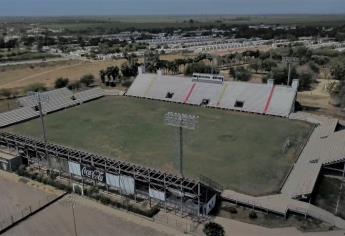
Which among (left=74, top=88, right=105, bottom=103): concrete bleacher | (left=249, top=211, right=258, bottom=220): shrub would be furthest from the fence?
(left=74, top=88, right=105, bottom=103): concrete bleacher

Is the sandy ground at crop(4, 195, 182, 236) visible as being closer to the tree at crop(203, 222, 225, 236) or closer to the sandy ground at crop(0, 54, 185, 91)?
the tree at crop(203, 222, 225, 236)

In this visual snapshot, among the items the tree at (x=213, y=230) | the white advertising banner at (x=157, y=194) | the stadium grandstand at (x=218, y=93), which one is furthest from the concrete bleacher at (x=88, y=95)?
the tree at (x=213, y=230)

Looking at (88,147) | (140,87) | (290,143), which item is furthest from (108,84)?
(290,143)

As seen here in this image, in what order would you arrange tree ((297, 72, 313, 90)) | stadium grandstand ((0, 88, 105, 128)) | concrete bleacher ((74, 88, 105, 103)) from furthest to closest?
tree ((297, 72, 313, 90))
concrete bleacher ((74, 88, 105, 103))
stadium grandstand ((0, 88, 105, 128))

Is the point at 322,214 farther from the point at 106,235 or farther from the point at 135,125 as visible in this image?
the point at 135,125

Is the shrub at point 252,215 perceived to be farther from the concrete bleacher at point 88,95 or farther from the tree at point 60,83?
the tree at point 60,83

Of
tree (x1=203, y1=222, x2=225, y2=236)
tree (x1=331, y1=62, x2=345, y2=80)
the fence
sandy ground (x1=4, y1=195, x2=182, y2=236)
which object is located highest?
tree (x1=331, y1=62, x2=345, y2=80)
